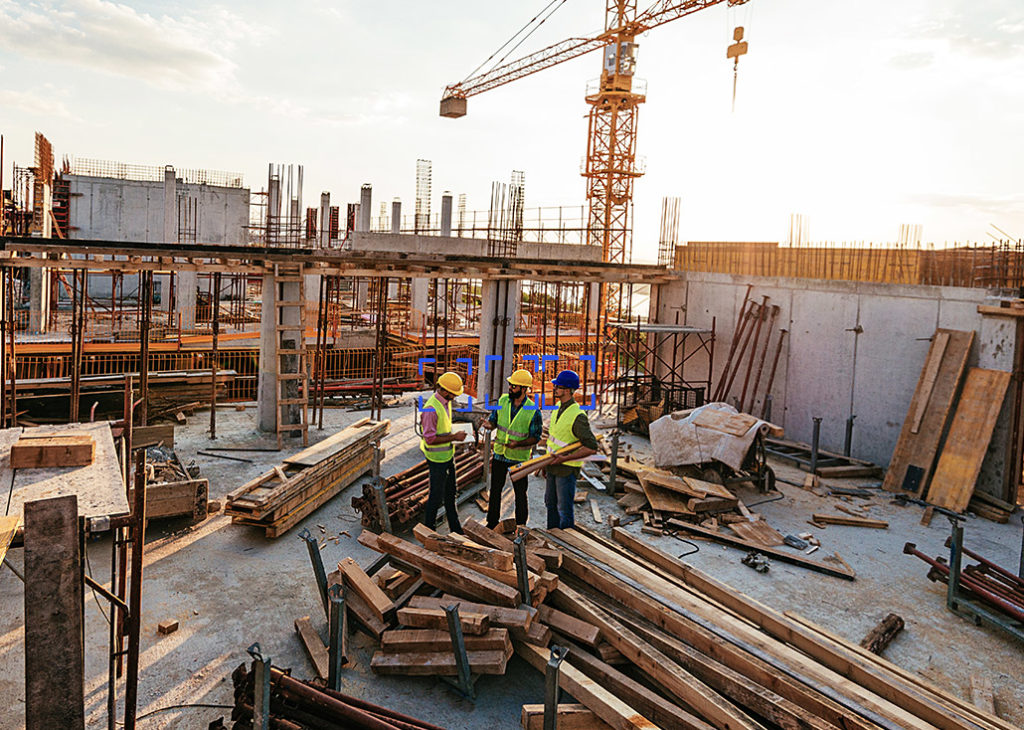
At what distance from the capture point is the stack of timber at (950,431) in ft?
36.6

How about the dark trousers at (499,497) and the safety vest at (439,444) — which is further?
the dark trousers at (499,497)

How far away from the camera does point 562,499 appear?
25.5ft

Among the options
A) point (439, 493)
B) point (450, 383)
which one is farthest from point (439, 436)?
point (439, 493)

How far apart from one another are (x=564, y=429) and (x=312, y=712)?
155 inches

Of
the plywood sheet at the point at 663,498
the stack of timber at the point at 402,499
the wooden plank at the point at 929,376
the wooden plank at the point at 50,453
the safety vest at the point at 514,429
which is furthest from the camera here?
the wooden plank at the point at 929,376

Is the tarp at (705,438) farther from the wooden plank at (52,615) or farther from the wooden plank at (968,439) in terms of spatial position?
the wooden plank at (52,615)

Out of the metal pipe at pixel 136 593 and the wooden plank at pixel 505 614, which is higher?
the metal pipe at pixel 136 593

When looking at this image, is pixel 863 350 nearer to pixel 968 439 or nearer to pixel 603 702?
pixel 968 439

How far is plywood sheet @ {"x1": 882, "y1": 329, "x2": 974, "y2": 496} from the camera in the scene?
466 inches

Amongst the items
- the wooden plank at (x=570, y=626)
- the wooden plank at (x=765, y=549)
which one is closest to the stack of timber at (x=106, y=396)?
the wooden plank at (x=765, y=549)

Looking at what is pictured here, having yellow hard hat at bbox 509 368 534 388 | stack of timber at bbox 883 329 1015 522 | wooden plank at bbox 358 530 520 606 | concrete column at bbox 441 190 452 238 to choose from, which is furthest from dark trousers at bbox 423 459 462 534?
concrete column at bbox 441 190 452 238

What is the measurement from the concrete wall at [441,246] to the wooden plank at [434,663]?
60.0 feet

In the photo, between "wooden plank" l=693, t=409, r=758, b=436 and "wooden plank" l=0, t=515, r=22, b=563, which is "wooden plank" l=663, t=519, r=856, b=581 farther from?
"wooden plank" l=0, t=515, r=22, b=563

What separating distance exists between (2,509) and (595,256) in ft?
77.9
